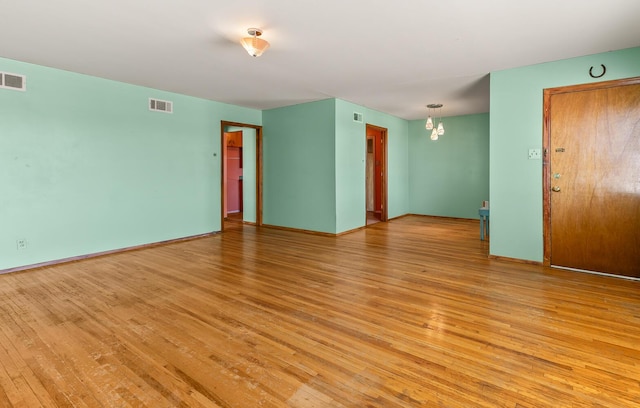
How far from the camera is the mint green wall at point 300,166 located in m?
6.13

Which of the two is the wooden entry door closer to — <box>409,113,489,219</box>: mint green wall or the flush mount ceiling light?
the flush mount ceiling light

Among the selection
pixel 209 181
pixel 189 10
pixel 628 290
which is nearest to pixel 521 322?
pixel 628 290

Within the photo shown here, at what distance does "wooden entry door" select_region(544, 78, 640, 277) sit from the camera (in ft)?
11.8

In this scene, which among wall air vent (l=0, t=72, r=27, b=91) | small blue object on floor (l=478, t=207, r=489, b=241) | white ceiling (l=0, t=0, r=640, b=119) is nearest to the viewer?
white ceiling (l=0, t=0, r=640, b=119)

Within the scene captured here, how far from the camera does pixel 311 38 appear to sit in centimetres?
330

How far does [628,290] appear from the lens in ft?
10.6

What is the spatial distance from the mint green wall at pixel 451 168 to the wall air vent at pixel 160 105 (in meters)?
5.70

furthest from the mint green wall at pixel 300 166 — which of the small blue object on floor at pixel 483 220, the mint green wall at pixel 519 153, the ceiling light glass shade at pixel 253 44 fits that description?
the ceiling light glass shade at pixel 253 44

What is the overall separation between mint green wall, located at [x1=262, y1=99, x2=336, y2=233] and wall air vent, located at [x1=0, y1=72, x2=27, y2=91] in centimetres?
390

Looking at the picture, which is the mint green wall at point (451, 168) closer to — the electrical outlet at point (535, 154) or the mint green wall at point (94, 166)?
the electrical outlet at point (535, 154)

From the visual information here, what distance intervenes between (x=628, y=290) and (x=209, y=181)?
5902mm

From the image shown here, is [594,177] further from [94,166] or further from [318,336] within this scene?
[94,166]

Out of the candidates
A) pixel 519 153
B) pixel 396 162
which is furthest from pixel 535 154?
pixel 396 162

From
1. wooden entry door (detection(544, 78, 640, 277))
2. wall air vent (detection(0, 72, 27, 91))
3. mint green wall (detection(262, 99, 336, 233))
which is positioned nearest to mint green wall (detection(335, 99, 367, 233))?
mint green wall (detection(262, 99, 336, 233))
